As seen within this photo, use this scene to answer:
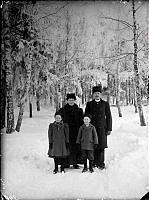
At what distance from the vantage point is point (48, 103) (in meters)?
2.86

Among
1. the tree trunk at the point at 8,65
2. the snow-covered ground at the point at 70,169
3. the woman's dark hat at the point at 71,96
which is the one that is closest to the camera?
the snow-covered ground at the point at 70,169

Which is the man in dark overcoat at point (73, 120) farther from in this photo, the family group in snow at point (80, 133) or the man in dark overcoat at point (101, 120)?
the man in dark overcoat at point (101, 120)

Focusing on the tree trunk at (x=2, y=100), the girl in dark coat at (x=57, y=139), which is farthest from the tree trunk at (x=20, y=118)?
the girl in dark coat at (x=57, y=139)

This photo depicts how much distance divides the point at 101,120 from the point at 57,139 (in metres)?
0.57

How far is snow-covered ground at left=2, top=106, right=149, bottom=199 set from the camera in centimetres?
248

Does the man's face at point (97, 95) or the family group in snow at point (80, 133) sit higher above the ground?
the man's face at point (97, 95)

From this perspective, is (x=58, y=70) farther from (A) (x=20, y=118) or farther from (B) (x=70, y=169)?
(B) (x=70, y=169)

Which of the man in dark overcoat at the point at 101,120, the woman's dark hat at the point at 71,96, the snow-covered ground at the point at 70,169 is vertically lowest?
the snow-covered ground at the point at 70,169

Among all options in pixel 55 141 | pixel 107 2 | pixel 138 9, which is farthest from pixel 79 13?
pixel 55 141

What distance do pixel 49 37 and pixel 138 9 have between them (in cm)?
111

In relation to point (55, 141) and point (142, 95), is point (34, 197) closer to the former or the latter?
point (55, 141)

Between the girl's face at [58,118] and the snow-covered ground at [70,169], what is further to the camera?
the girl's face at [58,118]

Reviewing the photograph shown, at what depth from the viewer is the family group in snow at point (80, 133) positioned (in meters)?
2.80

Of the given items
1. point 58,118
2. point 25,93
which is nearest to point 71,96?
point 58,118
